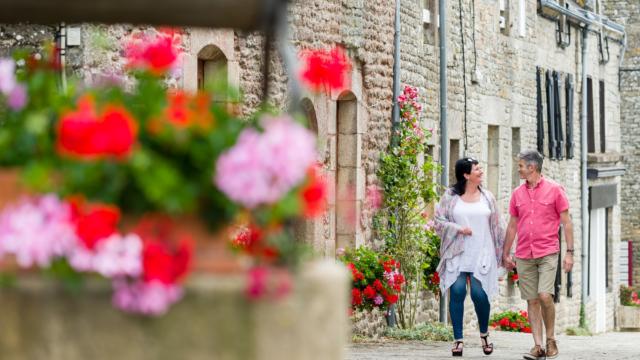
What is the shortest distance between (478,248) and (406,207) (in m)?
4.75

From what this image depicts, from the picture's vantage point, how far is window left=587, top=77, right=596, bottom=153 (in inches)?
1241

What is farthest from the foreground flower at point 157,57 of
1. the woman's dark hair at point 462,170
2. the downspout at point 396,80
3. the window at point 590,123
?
the window at point 590,123

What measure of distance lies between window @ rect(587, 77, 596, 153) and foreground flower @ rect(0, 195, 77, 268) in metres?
28.0

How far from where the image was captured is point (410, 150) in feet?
58.6

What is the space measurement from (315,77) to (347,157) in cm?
1217

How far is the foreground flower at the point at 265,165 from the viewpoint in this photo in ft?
13.1

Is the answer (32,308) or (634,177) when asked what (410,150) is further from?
(634,177)

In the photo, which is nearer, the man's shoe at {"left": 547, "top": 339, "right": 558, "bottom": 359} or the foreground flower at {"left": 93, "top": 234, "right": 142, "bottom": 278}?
the foreground flower at {"left": 93, "top": 234, "right": 142, "bottom": 278}

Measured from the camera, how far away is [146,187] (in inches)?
156

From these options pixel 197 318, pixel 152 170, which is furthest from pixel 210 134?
pixel 197 318

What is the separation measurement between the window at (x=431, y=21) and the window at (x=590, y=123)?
37.9ft

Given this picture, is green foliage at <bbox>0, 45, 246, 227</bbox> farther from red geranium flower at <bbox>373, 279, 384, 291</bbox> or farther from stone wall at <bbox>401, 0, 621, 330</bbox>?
stone wall at <bbox>401, 0, 621, 330</bbox>

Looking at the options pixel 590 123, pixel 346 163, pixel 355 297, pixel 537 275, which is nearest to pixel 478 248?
pixel 537 275

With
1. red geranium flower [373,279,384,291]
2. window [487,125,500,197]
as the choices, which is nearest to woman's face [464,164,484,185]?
red geranium flower [373,279,384,291]
